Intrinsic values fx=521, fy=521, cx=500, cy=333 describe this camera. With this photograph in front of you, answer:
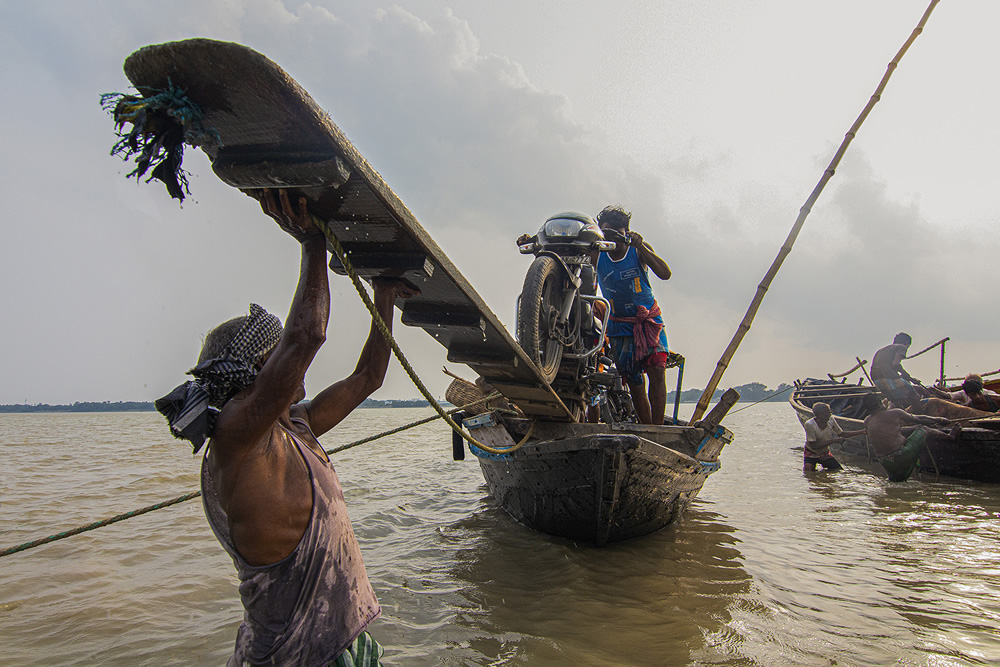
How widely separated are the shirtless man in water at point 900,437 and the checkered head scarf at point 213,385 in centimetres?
1002

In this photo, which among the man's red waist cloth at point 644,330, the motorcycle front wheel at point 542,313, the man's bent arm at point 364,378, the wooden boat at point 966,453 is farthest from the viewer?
the wooden boat at point 966,453

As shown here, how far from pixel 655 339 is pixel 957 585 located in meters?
2.96

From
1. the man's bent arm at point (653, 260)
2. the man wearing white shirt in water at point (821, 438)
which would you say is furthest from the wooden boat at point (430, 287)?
the man wearing white shirt in water at point (821, 438)

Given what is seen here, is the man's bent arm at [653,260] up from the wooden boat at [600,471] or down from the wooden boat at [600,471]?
up

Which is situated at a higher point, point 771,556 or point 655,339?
point 655,339

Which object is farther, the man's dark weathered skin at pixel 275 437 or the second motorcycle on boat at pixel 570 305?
the second motorcycle on boat at pixel 570 305

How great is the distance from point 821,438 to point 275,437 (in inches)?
413

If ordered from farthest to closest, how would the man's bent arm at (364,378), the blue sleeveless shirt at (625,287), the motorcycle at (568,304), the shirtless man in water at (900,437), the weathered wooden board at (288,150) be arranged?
1. the shirtless man in water at (900,437)
2. the blue sleeveless shirt at (625,287)
3. the motorcycle at (568,304)
4. the man's bent arm at (364,378)
5. the weathered wooden board at (288,150)

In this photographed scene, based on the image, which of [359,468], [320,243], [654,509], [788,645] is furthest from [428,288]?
[359,468]

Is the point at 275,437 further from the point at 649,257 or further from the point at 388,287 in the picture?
the point at 649,257

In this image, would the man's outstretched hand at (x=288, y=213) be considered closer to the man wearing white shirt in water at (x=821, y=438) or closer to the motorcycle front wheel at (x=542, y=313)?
the motorcycle front wheel at (x=542, y=313)

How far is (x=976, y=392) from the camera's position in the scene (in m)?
9.49

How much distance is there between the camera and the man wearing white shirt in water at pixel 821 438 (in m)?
9.38

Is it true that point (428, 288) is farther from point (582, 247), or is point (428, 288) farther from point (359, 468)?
point (359, 468)
